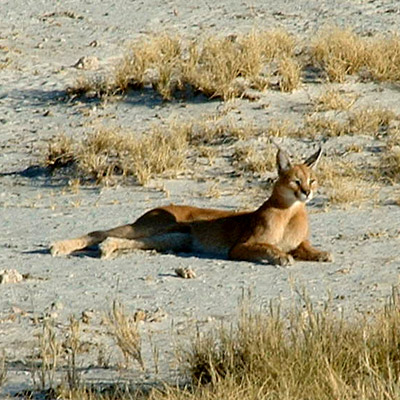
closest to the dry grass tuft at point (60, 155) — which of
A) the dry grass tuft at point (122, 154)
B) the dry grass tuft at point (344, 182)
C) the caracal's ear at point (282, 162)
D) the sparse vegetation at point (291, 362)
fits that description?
the dry grass tuft at point (122, 154)

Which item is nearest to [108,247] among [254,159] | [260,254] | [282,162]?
[260,254]

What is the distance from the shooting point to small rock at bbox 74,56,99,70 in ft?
61.8

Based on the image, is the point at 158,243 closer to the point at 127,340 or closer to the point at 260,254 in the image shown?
the point at 260,254

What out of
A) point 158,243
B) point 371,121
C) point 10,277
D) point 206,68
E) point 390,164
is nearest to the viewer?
point 10,277

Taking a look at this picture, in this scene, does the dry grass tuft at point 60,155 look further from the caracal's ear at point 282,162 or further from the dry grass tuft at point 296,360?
the dry grass tuft at point 296,360

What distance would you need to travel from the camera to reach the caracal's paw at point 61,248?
11625 mm

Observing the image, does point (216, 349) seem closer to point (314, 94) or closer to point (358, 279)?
point (358, 279)

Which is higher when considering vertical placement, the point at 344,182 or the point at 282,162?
the point at 282,162

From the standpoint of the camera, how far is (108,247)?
38.3 ft

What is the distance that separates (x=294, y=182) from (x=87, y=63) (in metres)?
7.75

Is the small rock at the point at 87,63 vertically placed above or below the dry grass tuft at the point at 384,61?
below

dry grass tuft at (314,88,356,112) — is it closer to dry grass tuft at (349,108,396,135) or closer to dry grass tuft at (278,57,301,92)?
dry grass tuft at (349,108,396,135)

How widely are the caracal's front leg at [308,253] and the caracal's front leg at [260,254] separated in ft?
0.59

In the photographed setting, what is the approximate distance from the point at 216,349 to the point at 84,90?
1023 cm
